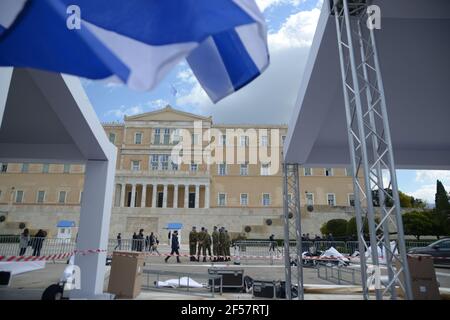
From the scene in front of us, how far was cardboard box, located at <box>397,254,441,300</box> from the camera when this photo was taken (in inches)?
316

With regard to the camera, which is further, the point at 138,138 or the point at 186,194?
the point at 138,138

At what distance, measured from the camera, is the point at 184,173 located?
5016 centimetres

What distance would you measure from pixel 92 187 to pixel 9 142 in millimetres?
3459

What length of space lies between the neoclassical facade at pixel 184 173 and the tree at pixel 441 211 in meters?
11.5

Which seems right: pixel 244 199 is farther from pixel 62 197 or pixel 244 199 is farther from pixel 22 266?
pixel 22 266

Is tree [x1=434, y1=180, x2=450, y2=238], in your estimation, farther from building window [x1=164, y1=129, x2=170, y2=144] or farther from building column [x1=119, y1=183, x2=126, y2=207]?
building column [x1=119, y1=183, x2=126, y2=207]

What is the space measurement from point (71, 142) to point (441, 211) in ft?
141

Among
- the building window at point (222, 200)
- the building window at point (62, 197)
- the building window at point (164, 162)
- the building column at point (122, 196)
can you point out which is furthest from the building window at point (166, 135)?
the building window at point (62, 197)

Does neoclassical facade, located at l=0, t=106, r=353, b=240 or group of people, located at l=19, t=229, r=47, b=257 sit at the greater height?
neoclassical facade, located at l=0, t=106, r=353, b=240

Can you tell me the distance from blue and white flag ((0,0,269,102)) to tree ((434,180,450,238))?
40612mm

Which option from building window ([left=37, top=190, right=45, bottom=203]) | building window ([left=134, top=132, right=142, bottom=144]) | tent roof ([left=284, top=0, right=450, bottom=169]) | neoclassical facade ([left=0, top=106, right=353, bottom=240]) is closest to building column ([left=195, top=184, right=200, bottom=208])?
neoclassical facade ([left=0, top=106, right=353, bottom=240])

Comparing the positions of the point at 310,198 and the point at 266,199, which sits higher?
the point at 310,198

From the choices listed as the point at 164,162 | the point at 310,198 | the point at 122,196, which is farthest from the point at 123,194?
the point at 310,198
